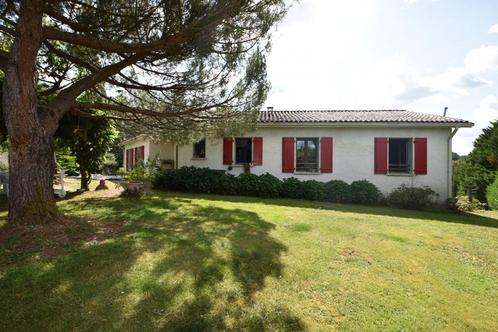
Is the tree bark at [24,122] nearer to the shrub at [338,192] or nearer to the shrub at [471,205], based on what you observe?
the shrub at [338,192]

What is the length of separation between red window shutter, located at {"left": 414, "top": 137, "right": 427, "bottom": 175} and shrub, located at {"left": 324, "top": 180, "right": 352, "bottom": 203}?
320 cm

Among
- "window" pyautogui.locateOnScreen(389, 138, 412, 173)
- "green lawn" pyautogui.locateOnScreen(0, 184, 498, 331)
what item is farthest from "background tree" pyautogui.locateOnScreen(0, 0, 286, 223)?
"window" pyautogui.locateOnScreen(389, 138, 412, 173)

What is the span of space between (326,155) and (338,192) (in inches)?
81.8

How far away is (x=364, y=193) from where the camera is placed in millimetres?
12648

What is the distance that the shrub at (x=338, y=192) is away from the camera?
1266 centimetres

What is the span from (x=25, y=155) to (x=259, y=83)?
18.2 feet

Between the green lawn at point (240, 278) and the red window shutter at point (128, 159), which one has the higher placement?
the red window shutter at point (128, 159)

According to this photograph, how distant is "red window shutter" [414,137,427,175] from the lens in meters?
13.5

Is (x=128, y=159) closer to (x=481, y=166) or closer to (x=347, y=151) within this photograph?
(x=347, y=151)

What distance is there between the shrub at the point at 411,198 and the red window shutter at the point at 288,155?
4.15m

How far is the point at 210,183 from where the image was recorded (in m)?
13.1

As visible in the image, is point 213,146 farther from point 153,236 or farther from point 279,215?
point 153,236

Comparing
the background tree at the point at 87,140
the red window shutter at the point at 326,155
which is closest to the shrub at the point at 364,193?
the red window shutter at the point at 326,155

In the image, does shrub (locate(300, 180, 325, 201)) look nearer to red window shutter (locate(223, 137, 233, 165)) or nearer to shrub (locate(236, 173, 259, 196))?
shrub (locate(236, 173, 259, 196))
